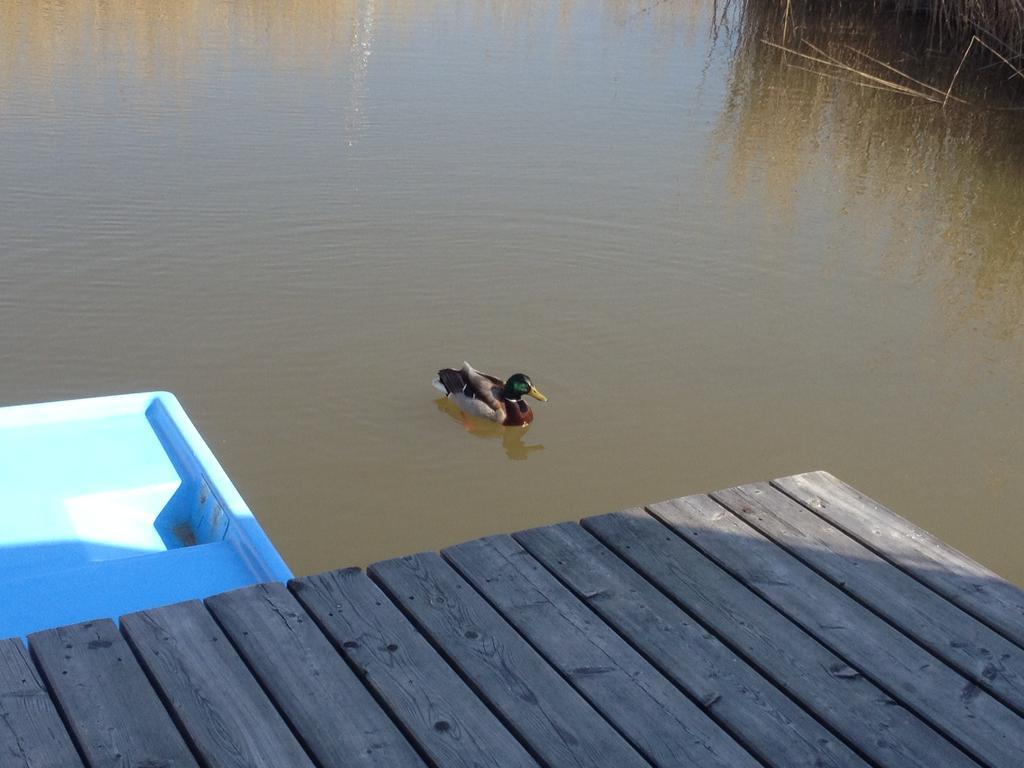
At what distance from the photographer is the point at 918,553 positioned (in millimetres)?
2711

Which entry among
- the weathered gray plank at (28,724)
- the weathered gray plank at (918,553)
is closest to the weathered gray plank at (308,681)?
the weathered gray plank at (28,724)

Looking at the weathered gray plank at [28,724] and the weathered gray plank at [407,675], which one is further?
the weathered gray plank at [407,675]

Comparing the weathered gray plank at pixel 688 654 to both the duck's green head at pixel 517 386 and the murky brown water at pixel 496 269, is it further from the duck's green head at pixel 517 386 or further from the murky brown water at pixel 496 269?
the duck's green head at pixel 517 386

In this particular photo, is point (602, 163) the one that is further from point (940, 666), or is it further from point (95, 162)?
point (940, 666)

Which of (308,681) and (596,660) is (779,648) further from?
(308,681)

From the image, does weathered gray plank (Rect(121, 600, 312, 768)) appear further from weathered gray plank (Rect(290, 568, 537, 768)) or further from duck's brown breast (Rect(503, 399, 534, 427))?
duck's brown breast (Rect(503, 399, 534, 427))

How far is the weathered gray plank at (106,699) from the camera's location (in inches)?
76.6

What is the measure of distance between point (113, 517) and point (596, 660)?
2.05 m

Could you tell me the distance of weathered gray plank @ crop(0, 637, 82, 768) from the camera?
1.92 metres

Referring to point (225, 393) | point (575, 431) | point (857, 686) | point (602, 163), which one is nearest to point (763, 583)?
point (857, 686)

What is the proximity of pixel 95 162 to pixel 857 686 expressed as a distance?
19.3 ft

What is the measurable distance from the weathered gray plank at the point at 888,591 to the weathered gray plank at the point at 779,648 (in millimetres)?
126

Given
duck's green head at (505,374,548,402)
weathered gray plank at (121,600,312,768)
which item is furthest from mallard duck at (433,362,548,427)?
weathered gray plank at (121,600,312,768)

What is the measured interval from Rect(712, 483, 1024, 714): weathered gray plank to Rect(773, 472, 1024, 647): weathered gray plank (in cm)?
3
